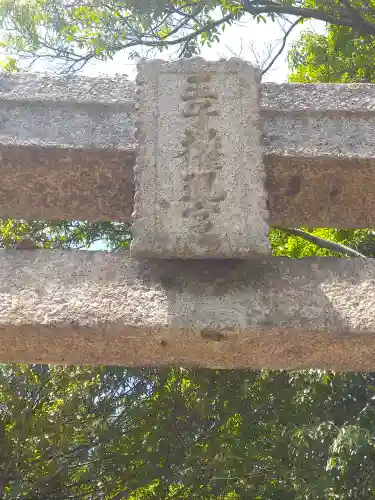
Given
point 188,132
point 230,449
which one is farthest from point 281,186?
point 230,449

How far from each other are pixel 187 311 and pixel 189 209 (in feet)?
0.86

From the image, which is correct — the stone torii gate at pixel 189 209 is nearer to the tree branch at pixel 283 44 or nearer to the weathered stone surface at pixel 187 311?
the weathered stone surface at pixel 187 311

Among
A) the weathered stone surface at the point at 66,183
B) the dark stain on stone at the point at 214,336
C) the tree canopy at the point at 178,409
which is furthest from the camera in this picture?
the tree canopy at the point at 178,409

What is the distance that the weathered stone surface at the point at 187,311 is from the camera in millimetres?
1323

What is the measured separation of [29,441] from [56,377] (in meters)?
0.59

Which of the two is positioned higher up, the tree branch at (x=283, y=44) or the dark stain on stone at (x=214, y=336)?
the tree branch at (x=283, y=44)

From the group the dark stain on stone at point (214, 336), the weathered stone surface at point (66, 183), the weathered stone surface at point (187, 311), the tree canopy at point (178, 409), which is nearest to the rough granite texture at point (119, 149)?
the weathered stone surface at point (66, 183)

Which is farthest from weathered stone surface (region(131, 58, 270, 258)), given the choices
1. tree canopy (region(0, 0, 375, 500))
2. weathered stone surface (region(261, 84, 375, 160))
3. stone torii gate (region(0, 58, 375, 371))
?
tree canopy (region(0, 0, 375, 500))

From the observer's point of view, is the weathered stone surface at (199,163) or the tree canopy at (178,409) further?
the tree canopy at (178,409)

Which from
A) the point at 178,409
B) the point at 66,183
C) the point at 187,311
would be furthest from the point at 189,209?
the point at 178,409

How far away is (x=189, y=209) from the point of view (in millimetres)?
1424

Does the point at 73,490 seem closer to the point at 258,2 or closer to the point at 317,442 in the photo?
the point at 317,442

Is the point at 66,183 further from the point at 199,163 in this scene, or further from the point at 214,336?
the point at 214,336

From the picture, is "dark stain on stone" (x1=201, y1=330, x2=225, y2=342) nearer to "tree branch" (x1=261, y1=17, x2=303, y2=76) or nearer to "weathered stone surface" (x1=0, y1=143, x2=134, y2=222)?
"weathered stone surface" (x1=0, y1=143, x2=134, y2=222)
